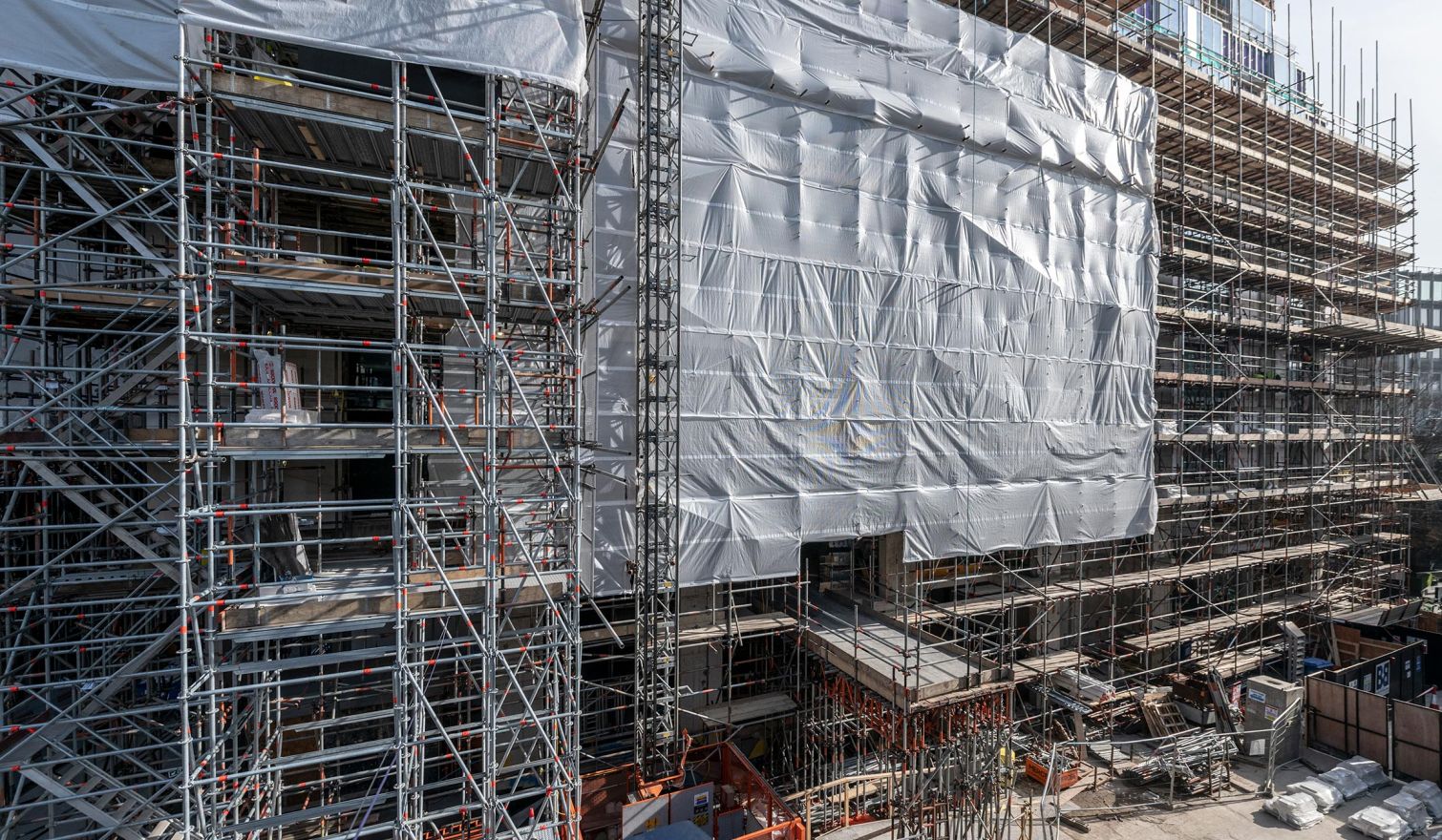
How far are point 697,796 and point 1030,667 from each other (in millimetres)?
6731

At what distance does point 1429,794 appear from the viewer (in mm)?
11594

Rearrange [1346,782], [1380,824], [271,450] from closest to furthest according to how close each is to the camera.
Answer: [271,450]
[1380,824]
[1346,782]

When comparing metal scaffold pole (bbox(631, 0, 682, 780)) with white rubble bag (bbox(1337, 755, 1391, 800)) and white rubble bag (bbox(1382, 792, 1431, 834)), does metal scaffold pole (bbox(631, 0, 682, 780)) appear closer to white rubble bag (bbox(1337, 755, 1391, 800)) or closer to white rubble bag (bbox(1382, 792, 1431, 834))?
white rubble bag (bbox(1382, 792, 1431, 834))

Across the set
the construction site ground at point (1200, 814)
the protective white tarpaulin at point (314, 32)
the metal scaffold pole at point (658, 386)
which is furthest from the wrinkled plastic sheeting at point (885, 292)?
the construction site ground at point (1200, 814)

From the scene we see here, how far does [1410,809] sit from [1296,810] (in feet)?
6.15

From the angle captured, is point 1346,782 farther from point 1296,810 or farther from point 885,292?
point 885,292

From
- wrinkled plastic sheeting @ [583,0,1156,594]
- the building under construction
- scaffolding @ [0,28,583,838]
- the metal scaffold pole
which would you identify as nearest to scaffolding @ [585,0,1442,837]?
the building under construction

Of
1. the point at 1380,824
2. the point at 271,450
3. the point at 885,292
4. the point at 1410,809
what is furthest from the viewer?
the point at 885,292

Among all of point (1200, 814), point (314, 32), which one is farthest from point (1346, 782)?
point (314, 32)

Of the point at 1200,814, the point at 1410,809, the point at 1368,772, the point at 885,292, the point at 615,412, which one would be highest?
the point at 885,292

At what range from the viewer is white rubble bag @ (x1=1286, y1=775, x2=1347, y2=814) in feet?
37.6

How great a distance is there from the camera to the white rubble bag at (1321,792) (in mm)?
11469

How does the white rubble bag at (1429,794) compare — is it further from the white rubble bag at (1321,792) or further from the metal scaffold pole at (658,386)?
the metal scaffold pole at (658,386)

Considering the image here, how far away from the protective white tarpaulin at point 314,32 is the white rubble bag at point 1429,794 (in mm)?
17897
